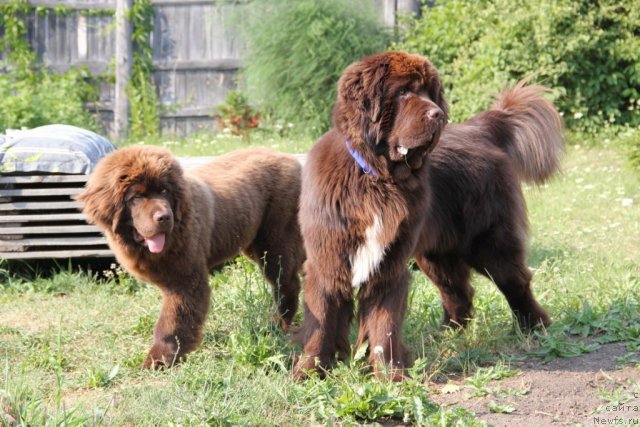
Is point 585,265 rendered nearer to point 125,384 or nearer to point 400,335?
point 400,335

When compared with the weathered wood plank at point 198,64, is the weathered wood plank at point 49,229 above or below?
below

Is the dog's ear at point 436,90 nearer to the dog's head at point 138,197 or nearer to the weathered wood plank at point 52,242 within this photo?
the dog's head at point 138,197

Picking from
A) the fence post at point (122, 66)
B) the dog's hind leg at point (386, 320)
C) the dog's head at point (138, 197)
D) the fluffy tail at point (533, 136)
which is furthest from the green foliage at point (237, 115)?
the dog's hind leg at point (386, 320)

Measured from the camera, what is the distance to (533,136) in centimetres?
506

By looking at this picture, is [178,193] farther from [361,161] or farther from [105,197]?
[361,161]

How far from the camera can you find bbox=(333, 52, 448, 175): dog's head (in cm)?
390

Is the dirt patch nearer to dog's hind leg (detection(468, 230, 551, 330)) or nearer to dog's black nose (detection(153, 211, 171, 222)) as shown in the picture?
dog's hind leg (detection(468, 230, 551, 330))

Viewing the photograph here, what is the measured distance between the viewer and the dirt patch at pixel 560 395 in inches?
147

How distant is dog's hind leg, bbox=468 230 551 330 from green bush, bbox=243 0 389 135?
7007 mm

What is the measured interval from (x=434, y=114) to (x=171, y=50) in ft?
33.0

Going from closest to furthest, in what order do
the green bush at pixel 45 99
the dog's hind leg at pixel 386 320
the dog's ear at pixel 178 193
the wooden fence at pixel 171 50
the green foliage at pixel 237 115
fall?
the dog's hind leg at pixel 386 320 → the dog's ear at pixel 178 193 → the green bush at pixel 45 99 → the green foliage at pixel 237 115 → the wooden fence at pixel 171 50

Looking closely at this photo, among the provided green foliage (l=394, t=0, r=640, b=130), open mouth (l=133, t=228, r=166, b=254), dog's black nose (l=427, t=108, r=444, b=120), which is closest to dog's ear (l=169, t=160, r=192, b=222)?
open mouth (l=133, t=228, r=166, b=254)

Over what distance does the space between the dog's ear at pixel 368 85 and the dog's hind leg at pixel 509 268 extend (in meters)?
1.31

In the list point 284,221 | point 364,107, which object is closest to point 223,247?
point 284,221
